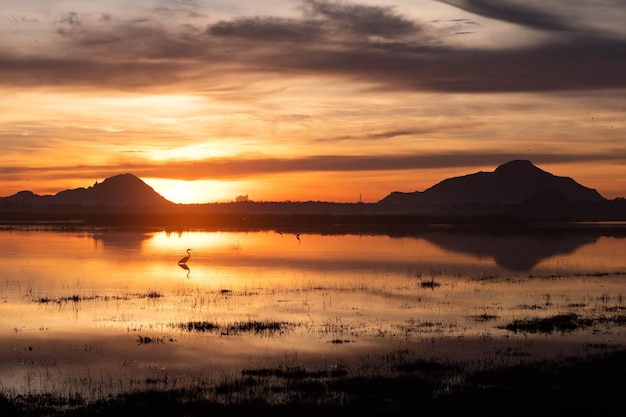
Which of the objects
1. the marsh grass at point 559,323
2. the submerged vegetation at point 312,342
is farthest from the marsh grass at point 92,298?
the marsh grass at point 559,323

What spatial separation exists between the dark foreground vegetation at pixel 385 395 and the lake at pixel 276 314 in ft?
4.00

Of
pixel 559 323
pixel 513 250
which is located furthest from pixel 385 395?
pixel 513 250

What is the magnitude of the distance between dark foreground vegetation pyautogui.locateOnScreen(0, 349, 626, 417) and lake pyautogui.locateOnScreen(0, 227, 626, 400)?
1.22 meters

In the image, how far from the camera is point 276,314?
30.2 metres

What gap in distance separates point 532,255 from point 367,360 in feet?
144

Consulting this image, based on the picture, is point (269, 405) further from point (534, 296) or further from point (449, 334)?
point (534, 296)

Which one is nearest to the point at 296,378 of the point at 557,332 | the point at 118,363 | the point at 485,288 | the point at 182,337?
the point at 118,363

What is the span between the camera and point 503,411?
15828mm

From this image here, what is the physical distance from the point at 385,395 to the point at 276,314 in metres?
13.3

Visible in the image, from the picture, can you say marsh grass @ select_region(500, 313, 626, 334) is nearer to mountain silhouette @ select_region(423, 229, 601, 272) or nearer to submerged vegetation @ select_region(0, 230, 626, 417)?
submerged vegetation @ select_region(0, 230, 626, 417)

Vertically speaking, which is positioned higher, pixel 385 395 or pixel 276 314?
pixel 276 314

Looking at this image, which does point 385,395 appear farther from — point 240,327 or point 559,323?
point 559,323

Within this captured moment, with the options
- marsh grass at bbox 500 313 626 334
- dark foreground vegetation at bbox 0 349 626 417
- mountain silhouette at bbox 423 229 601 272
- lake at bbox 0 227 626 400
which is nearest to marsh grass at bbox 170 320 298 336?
lake at bbox 0 227 626 400

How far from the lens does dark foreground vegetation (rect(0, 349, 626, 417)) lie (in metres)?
16.0
